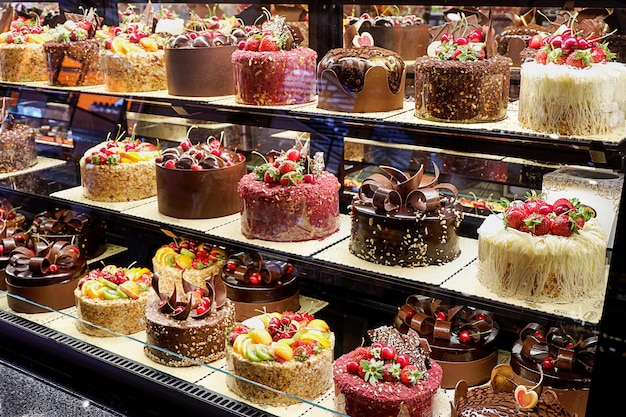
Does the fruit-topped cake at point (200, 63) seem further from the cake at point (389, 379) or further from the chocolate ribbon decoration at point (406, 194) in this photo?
the cake at point (389, 379)

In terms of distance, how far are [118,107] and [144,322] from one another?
117 centimetres

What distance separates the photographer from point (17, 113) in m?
4.79

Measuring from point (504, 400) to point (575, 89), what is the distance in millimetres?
1058

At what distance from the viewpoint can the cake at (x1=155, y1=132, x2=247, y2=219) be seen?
10.0 ft

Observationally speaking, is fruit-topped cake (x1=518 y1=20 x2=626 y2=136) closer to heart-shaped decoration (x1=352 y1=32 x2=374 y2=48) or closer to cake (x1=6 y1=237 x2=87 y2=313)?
heart-shaped decoration (x1=352 y1=32 x2=374 y2=48)

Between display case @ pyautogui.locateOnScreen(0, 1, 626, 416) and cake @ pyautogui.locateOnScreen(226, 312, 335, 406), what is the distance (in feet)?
0.19

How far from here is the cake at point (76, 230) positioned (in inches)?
157

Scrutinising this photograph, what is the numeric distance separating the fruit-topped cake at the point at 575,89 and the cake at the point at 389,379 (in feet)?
3.03

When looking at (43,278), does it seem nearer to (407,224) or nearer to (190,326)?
(190,326)

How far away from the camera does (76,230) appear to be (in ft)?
13.2

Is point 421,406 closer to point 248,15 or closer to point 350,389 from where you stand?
point 350,389

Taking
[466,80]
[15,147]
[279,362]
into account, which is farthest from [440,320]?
[15,147]

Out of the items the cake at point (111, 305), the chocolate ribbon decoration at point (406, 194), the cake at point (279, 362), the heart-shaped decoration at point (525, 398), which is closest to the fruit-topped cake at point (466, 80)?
the chocolate ribbon decoration at point (406, 194)

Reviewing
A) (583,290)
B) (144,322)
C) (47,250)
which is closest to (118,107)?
(47,250)
